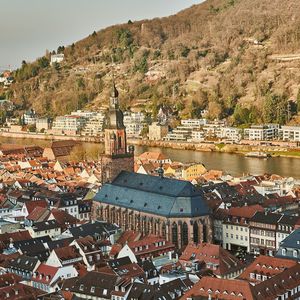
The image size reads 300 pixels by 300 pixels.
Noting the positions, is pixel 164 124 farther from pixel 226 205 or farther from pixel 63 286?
pixel 63 286

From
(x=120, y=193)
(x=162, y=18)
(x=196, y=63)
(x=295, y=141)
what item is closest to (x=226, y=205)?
(x=120, y=193)

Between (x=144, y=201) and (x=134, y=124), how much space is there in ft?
209

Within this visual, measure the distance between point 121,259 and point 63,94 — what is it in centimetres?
10279

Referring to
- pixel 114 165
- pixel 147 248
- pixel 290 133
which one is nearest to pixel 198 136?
pixel 290 133

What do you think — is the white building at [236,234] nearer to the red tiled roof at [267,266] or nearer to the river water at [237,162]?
the red tiled roof at [267,266]

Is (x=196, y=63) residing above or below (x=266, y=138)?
above

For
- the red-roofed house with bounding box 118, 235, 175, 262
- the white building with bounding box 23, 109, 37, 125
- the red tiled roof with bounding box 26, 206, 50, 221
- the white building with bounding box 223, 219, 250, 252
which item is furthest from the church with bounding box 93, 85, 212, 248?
the white building with bounding box 23, 109, 37, 125

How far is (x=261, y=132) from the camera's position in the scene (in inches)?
3401

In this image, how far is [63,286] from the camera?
27797 millimetres

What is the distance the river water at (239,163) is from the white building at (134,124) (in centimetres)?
1544

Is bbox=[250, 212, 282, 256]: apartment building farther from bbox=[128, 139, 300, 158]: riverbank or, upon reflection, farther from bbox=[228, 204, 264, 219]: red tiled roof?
bbox=[128, 139, 300, 158]: riverbank

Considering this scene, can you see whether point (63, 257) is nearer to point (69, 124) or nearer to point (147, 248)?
point (147, 248)

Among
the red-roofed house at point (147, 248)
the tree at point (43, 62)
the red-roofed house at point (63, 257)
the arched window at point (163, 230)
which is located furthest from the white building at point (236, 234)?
the tree at point (43, 62)

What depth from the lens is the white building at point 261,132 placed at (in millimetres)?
86344
